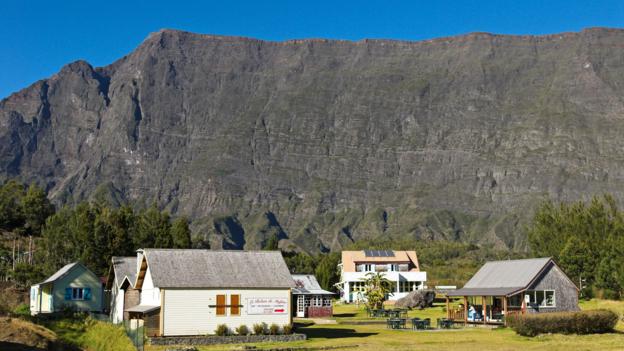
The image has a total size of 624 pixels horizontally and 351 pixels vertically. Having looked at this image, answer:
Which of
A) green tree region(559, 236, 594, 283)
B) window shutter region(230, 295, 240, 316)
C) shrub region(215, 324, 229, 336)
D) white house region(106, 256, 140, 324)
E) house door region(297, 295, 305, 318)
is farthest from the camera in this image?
green tree region(559, 236, 594, 283)

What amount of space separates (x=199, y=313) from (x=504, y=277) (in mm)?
26127

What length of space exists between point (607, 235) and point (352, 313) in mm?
38941

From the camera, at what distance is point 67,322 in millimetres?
61812

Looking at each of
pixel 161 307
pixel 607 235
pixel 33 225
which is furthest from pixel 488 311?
pixel 33 225

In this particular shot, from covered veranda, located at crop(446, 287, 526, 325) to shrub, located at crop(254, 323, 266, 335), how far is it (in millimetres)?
17536

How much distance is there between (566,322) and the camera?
54.1 meters

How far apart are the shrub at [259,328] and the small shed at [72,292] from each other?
2439cm

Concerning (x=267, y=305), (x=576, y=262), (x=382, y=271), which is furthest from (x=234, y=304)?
(x=382, y=271)

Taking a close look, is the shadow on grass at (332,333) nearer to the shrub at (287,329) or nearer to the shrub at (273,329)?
the shrub at (287,329)

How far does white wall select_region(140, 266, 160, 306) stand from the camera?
5436cm

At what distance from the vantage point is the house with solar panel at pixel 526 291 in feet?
207

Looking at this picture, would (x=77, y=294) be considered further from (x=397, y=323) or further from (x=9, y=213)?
(x=9, y=213)

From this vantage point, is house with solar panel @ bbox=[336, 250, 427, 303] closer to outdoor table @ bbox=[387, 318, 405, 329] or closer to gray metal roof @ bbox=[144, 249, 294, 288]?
outdoor table @ bbox=[387, 318, 405, 329]

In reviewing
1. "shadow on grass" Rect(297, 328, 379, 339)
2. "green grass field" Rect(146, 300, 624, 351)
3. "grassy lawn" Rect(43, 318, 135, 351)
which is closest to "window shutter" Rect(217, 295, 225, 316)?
"green grass field" Rect(146, 300, 624, 351)
